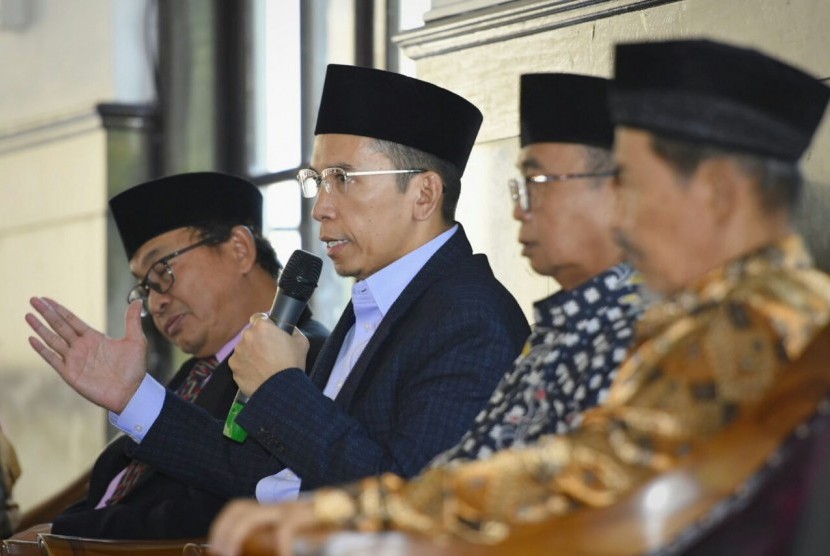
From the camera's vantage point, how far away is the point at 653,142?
2.04 m

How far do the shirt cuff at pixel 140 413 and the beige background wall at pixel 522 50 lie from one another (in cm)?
125

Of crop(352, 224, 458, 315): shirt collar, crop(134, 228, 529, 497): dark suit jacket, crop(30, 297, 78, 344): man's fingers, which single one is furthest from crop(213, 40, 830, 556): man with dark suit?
crop(30, 297, 78, 344): man's fingers

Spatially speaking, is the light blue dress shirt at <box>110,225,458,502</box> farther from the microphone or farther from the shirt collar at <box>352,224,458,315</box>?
the microphone

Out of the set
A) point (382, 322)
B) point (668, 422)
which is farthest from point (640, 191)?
point (382, 322)

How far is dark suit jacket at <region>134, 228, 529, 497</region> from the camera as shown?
308 cm

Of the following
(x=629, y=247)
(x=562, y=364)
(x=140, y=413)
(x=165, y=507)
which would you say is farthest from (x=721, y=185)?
(x=165, y=507)

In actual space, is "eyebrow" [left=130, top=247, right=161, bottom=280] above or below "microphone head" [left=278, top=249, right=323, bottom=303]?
below

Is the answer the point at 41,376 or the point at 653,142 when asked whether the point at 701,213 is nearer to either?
the point at 653,142

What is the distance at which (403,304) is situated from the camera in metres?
3.44

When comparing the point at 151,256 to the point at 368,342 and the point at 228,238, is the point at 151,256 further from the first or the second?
the point at 368,342

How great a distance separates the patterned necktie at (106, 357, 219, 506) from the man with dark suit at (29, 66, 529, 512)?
1.95 ft

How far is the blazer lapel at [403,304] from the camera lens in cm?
338

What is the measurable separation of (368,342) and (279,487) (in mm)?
368

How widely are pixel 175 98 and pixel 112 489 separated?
2.62 meters
